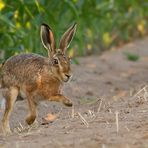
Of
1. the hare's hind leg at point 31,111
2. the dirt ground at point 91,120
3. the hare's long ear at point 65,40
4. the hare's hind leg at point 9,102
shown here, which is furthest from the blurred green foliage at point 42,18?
the hare's hind leg at point 31,111

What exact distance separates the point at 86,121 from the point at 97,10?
6.49 meters

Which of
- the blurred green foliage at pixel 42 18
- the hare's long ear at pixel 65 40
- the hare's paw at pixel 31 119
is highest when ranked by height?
the blurred green foliage at pixel 42 18

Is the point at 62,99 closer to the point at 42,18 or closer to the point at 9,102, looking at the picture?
the point at 9,102

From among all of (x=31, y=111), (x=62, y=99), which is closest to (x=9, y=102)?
(x=31, y=111)

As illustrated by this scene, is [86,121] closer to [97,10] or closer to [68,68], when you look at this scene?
[68,68]

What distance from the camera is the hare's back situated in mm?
8008

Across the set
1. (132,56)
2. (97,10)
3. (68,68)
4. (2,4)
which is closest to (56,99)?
(68,68)

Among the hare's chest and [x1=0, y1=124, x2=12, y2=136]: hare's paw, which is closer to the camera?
[x1=0, y1=124, x2=12, y2=136]: hare's paw

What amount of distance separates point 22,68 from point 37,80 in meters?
0.28

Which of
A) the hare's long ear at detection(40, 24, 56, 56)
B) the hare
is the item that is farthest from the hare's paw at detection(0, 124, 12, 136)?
the hare's long ear at detection(40, 24, 56, 56)

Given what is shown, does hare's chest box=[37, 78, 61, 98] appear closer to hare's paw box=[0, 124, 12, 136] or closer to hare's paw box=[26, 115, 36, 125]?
hare's paw box=[26, 115, 36, 125]

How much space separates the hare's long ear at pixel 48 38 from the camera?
7.95 metres

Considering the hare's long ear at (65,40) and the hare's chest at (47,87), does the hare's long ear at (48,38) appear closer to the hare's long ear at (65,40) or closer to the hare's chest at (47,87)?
the hare's long ear at (65,40)

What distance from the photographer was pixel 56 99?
25.9ft
